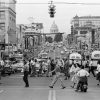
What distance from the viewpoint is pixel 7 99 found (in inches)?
717

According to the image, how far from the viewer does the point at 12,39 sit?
107 m

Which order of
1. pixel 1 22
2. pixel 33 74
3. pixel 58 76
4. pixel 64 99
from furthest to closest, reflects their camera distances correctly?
pixel 1 22 < pixel 33 74 < pixel 58 76 < pixel 64 99

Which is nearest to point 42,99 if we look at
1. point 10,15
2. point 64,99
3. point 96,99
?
point 64,99

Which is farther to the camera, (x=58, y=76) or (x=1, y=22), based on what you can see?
(x=1, y=22)

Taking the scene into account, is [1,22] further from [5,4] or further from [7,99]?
[7,99]

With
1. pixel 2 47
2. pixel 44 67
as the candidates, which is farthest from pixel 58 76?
pixel 2 47

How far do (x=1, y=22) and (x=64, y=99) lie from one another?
8534cm

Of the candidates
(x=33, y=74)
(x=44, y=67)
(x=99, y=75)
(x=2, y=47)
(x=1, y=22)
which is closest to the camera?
(x=99, y=75)

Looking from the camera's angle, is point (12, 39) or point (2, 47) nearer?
point (2, 47)

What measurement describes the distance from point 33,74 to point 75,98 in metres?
19.2

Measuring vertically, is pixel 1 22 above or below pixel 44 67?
above

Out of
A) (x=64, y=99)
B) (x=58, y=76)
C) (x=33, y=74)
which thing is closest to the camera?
(x=64, y=99)

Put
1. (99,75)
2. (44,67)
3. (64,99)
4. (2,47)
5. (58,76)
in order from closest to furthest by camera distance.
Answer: (64,99) < (58,76) < (99,75) < (44,67) < (2,47)

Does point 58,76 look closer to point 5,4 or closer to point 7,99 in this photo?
point 7,99
